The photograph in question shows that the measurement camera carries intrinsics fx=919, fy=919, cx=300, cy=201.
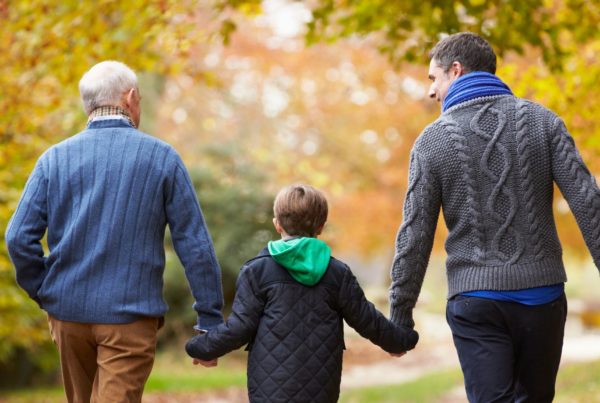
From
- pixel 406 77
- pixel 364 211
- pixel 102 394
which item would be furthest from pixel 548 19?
pixel 364 211

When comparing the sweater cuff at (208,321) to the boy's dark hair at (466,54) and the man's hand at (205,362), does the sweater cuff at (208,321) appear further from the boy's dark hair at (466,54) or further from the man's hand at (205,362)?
the boy's dark hair at (466,54)

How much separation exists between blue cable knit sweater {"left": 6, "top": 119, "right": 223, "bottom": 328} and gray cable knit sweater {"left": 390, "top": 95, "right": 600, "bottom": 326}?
3.21ft

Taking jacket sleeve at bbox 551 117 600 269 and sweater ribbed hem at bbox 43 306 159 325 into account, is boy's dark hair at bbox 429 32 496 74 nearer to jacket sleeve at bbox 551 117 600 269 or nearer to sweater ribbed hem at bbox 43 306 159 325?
jacket sleeve at bbox 551 117 600 269

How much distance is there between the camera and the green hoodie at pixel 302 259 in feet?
12.5

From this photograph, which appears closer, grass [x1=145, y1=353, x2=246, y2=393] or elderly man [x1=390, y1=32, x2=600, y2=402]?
elderly man [x1=390, y1=32, x2=600, y2=402]

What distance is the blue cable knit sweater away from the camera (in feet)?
12.1

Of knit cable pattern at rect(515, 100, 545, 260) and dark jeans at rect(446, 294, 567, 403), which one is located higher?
knit cable pattern at rect(515, 100, 545, 260)

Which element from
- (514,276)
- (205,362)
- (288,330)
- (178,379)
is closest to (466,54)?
(514,276)

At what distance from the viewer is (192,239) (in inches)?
151

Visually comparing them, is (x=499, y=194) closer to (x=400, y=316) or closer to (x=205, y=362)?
(x=400, y=316)

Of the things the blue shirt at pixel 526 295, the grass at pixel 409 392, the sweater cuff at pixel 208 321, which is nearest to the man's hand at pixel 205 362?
the sweater cuff at pixel 208 321

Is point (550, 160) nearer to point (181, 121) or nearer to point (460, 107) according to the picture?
point (460, 107)

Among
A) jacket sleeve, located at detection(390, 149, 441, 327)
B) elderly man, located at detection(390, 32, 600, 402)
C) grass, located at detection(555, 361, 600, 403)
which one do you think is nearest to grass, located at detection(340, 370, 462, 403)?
grass, located at detection(555, 361, 600, 403)

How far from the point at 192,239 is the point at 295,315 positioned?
0.53 m
